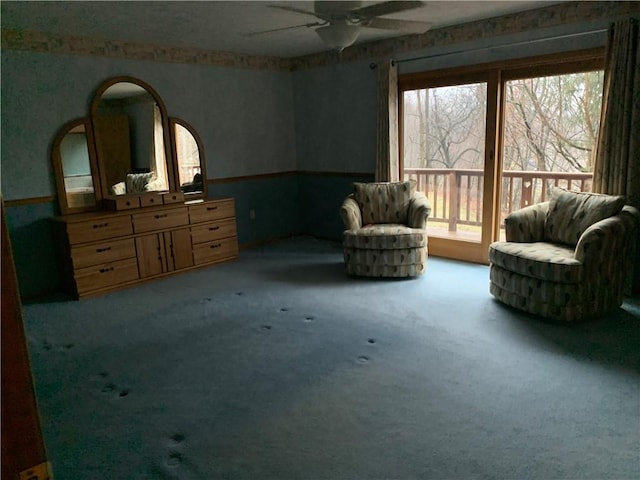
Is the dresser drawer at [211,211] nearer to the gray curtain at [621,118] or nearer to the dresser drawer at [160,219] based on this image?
the dresser drawer at [160,219]

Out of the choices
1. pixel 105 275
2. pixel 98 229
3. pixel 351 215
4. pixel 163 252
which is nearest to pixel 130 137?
pixel 98 229

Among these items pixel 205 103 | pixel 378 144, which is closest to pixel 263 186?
pixel 205 103

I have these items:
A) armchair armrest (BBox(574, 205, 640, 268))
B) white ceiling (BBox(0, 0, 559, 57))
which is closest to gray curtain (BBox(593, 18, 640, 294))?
armchair armrest (BBox(574, 205, 640, 268))

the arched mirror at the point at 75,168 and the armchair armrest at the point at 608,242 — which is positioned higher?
the arched mirror at the point at 75,168

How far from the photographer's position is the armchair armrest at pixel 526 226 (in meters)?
3.91

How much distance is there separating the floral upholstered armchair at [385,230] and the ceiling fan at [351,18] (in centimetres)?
182

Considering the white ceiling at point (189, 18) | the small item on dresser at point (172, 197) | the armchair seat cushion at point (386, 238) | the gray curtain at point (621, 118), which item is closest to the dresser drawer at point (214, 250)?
the small item on dresser at point (172, 197)

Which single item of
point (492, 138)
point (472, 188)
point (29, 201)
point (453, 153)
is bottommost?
point (472, 188)

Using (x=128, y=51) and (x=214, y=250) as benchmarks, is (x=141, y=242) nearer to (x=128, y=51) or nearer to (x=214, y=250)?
(x=214, y=250)

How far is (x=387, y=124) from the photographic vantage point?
5324 mm

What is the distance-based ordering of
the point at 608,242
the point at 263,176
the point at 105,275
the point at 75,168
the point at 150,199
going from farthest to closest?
1. the point at 263,176
2. the point at 150,199
3. the point at 75,168
4. the point at 105,275
5. the point at 608,242

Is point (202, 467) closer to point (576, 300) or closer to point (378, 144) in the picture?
point (576, 300)

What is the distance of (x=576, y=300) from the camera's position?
129 inches

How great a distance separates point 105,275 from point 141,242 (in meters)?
0.48
